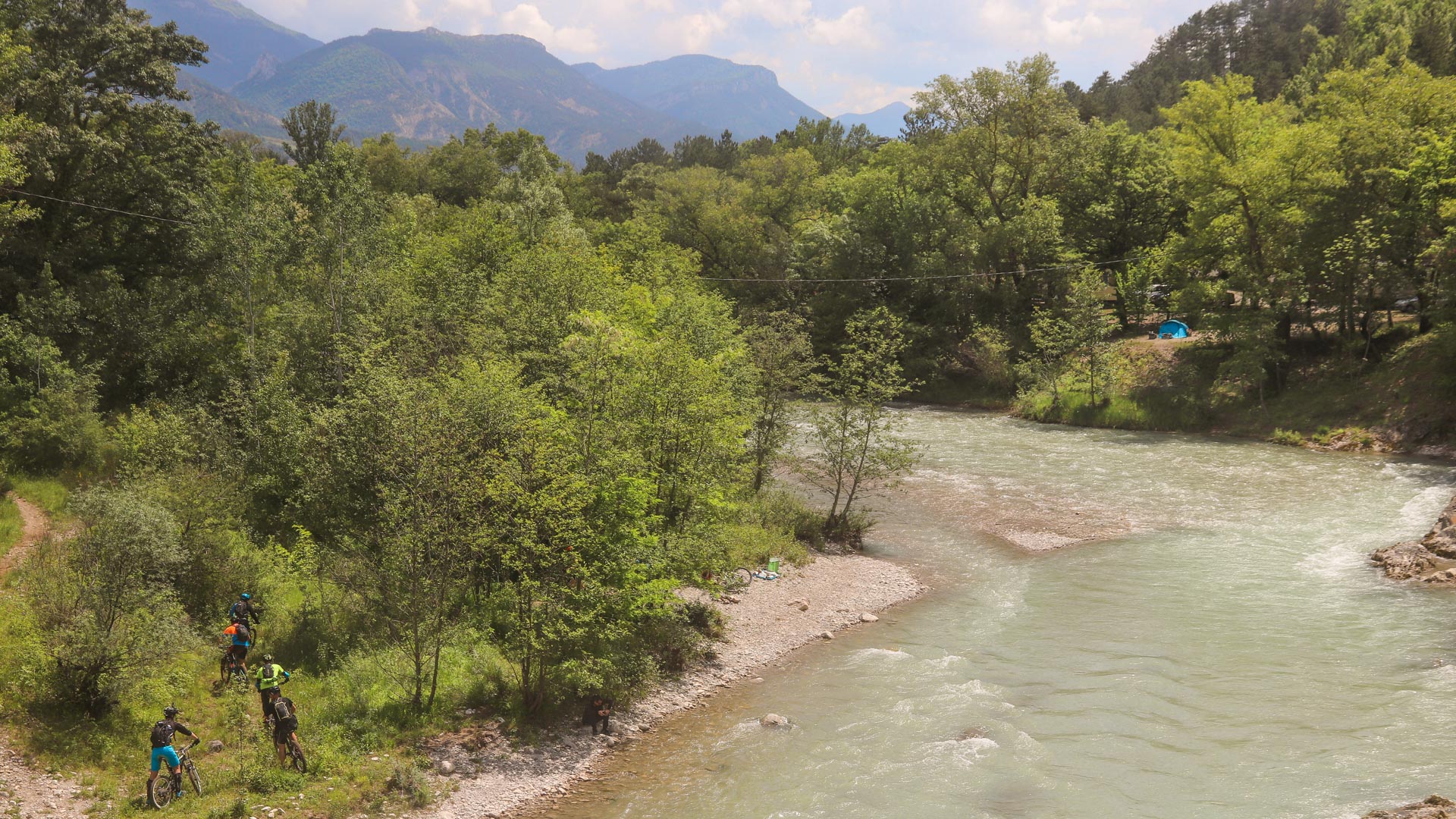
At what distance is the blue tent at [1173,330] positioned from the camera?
49688 mm

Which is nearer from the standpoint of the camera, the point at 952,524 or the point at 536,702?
the point at 536,702

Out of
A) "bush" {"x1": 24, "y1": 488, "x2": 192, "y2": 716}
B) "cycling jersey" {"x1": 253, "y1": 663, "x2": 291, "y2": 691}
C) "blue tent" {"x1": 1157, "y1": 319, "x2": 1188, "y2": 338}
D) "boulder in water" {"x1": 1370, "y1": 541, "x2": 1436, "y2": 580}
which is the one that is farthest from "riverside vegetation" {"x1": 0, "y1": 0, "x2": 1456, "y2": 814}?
"boulder in water" {"x1": 1370, "y1": 541, "x2": 1436, "y2": 580}

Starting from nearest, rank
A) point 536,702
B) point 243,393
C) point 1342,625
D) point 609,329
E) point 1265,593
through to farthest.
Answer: point 536,702, point 1342,625, point 1265,593, point 609,329, point 243,393

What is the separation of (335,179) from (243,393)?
441 inches

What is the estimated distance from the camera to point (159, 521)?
16.9 meters

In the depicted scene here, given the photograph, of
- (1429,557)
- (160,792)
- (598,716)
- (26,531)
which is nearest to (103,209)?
(26,531)

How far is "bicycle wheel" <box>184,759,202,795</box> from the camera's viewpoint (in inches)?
521

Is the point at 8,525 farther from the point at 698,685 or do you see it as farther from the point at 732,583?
the point at 732,583

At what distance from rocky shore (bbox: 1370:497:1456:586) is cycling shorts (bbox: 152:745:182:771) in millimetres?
27799

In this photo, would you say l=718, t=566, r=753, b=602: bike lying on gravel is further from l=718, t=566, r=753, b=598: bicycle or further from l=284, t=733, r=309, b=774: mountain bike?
l=284, t=733, r=309, b=774: mountain bike

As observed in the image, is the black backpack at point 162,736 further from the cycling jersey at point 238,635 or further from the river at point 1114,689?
the river at point 1114,689

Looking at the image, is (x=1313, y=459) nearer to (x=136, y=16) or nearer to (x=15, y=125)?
(x=15, y=125)

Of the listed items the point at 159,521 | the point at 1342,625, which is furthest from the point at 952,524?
A: the point at 159,521

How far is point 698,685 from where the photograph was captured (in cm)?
1867
